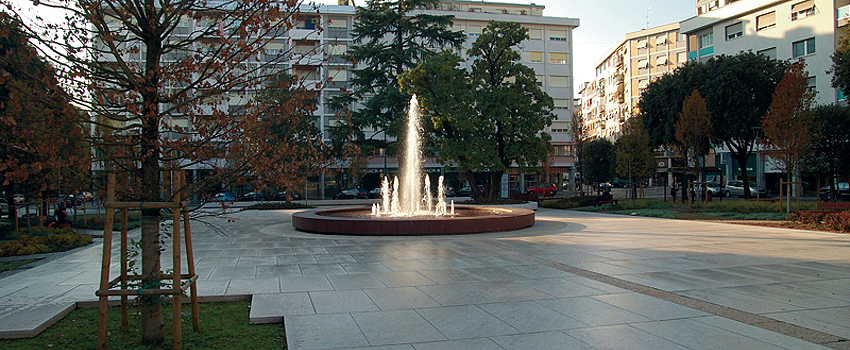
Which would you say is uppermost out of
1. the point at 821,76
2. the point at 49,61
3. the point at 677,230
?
the point at 821,76

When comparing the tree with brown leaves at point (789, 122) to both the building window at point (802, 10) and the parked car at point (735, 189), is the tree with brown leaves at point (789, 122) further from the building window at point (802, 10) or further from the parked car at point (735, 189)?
the building window at point (802, 10)

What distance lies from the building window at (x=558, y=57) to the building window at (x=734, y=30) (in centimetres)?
1604

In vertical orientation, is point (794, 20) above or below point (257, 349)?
above

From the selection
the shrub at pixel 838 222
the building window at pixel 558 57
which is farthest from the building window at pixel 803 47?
the shrub at pixel 838 222

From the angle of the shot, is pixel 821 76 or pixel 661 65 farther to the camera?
pixel 661 65

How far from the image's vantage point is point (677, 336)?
4.92m

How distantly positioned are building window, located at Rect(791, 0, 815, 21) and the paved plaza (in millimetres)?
35389

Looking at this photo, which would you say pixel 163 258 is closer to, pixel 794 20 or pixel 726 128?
pixel 726 128

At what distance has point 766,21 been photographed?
41906mm

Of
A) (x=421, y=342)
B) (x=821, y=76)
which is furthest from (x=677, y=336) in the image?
(x=821, y=76)

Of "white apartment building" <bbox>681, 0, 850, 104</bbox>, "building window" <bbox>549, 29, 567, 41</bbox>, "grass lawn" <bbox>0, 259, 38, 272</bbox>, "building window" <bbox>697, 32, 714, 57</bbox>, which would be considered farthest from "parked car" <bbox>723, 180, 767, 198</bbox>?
"grass lawn" <bbox>0, 259, 38, 272</bbox>

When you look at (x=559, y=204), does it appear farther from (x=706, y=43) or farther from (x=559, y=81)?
(x=559, y=81)

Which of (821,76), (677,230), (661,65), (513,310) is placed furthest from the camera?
(661,65)

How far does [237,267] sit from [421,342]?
557 centimetres
